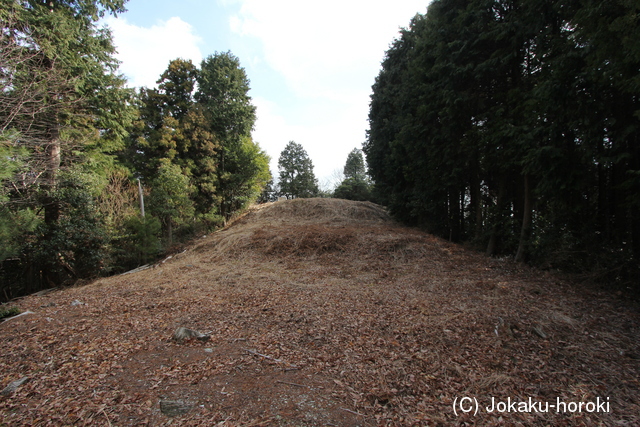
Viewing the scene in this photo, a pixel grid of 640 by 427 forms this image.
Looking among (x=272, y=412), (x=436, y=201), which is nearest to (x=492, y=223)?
(x=436, y=201)

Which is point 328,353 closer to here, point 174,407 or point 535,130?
point 174,407

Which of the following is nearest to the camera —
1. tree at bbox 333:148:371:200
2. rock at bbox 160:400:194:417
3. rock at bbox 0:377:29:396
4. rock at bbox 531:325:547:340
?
rock at bbox 160:400:194:417

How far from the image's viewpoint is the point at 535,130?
4.82m

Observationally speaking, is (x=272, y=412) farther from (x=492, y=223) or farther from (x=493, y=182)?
(x=493, y=182)

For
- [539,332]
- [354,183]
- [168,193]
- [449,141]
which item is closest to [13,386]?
[539,332]

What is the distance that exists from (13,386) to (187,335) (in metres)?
1.40

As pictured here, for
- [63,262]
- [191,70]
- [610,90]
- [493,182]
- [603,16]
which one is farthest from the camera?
[191,70]

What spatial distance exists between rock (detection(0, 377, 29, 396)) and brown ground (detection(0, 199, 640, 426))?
0.13ft

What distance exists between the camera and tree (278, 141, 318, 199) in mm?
30672

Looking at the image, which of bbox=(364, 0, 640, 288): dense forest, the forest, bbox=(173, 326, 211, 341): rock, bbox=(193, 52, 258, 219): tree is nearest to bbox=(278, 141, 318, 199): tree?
bbox=(193, 52, 258, 219): tree

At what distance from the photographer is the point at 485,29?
261 inches

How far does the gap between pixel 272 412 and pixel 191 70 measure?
736 inches

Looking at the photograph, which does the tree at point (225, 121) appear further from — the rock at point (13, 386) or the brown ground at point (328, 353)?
the rock at point (13, 386)

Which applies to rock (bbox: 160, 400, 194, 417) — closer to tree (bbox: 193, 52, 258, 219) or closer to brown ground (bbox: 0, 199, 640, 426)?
brown ground (bbox: 0, 199, 640, 426)
